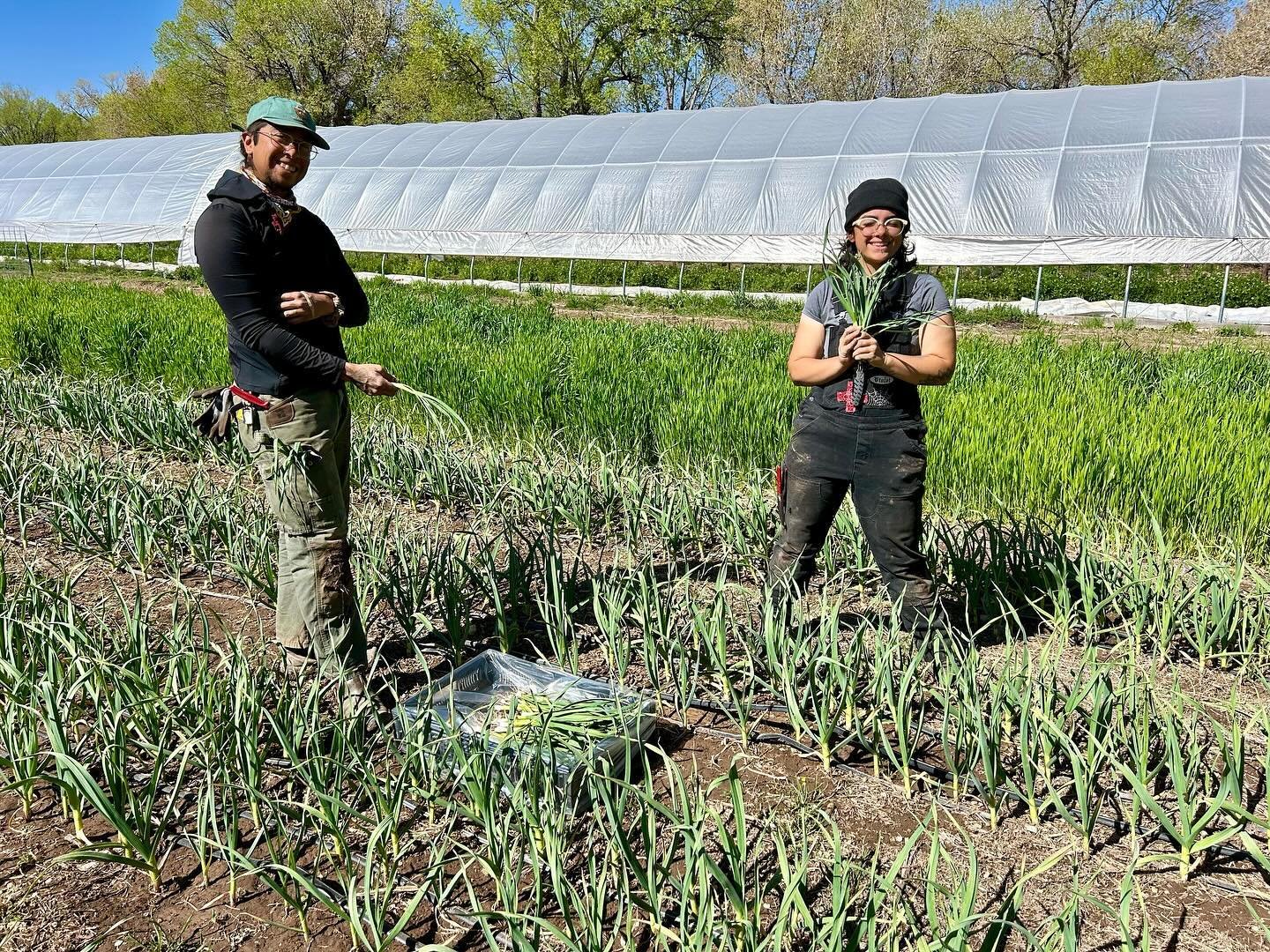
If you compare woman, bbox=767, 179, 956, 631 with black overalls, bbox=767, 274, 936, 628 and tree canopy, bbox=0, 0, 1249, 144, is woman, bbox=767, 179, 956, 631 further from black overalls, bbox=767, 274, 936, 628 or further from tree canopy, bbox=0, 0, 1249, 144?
tree canopy, bbox=0, 0, 1249, 144

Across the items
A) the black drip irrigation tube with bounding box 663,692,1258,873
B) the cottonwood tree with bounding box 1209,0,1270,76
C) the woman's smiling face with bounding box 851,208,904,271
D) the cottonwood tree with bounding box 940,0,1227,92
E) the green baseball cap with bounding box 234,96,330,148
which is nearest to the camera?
the black drip irrigation tube with bounding box 663,692,1258,873

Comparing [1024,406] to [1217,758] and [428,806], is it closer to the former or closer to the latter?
[1217,758]

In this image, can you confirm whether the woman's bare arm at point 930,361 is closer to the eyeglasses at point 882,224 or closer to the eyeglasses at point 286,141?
the eyeglasses at point 882,224

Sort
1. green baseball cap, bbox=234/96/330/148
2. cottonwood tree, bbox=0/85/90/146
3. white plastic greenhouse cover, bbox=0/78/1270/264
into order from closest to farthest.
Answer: green baseball cap, bbox=234/96/330/148 < white plastic greenhouse cover, bbox=0/78/1270/264 < cottonwood tree, bbox=0/85/90/146

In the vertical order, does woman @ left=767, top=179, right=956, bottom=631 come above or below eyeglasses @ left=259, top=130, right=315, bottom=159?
below

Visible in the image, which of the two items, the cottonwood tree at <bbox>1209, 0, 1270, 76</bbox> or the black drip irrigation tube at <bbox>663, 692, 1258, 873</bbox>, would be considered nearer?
the black drip irrigation tube at <bbox>663, 692, 1258, 873</bbox>

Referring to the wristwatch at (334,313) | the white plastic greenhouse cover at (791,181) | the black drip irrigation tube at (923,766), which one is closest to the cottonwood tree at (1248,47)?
the white plastic greenhouse cover at (791,181)

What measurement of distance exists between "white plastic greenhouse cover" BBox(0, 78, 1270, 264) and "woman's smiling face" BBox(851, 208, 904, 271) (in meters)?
10.2

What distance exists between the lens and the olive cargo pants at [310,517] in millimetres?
2412

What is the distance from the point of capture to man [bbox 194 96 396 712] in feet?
7.30

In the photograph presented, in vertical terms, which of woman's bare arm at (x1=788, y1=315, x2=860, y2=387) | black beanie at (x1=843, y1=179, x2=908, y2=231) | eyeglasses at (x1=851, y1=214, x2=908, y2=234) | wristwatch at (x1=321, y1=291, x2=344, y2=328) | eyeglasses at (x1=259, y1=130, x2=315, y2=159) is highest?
eyeglasses at (x1=259, y1=130, x2=315, y2=159)

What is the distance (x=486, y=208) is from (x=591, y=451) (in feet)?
37.5

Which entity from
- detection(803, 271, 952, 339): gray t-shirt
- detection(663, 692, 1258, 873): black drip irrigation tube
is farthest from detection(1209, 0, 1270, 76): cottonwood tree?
detection(663, 692, 1258, 873): black drip irrigation tube

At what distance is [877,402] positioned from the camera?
2559mm
